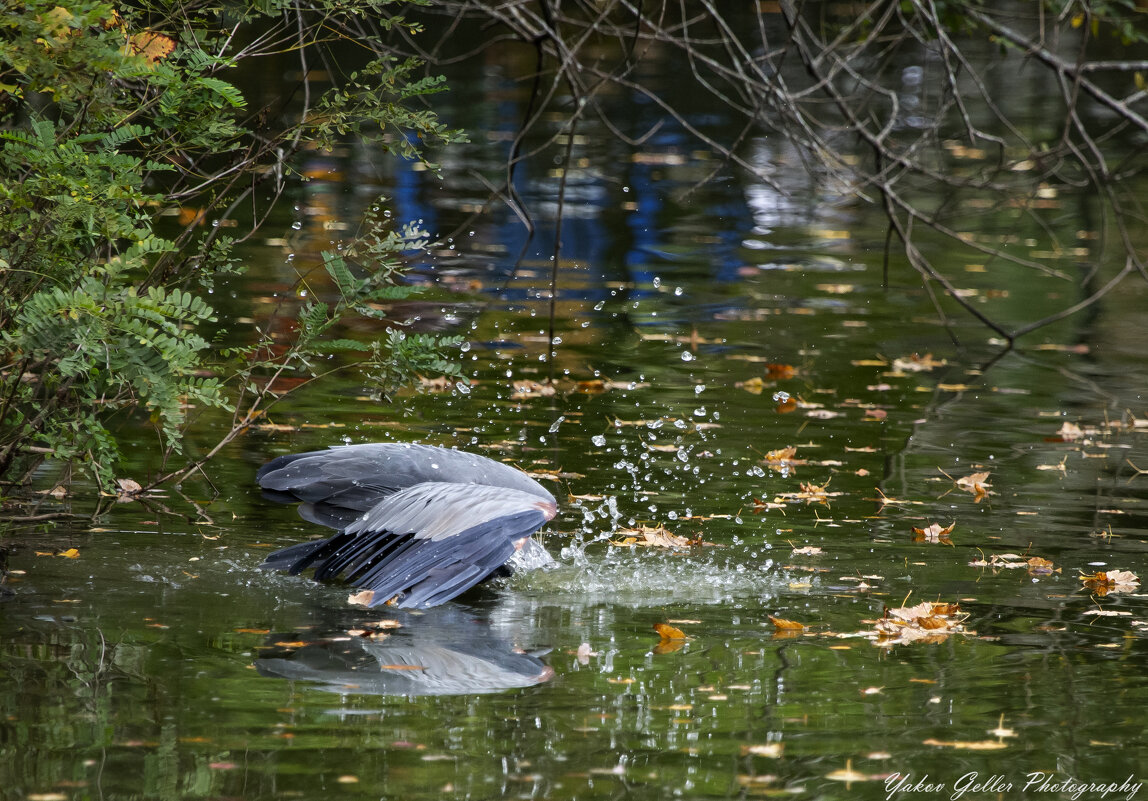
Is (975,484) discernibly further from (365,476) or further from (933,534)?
(365,476)

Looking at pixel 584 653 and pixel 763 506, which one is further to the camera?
pixel 763 506

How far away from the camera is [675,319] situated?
12.6 meters

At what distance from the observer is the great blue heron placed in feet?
21.2

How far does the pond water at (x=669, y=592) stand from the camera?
484 centimetres

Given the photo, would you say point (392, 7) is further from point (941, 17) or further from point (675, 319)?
point (941, 17)

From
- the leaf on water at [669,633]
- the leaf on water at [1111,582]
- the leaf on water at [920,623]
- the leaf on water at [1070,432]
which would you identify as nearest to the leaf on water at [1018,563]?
the leaf on water at [1111,582]

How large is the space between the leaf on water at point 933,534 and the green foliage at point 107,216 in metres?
2.68

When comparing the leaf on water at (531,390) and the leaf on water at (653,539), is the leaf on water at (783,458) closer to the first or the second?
the leaf on water at (653,539)

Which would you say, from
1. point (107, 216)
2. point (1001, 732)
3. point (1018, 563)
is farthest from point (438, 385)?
point (1001, 732)

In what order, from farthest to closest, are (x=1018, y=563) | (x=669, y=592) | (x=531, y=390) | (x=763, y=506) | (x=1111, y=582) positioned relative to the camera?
(x=531, y=390) → (x=763, y=506) → (x=1018, y=563) → (x=1111, y=582) → (x=669, y=592)

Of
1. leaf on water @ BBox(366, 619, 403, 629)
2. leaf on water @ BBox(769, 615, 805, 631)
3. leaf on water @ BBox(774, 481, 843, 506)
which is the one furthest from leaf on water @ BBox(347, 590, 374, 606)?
leaf on water @ BBox(774, 481, 843, 506)

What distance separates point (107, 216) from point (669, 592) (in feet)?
9.24

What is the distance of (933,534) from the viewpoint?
7613 mm

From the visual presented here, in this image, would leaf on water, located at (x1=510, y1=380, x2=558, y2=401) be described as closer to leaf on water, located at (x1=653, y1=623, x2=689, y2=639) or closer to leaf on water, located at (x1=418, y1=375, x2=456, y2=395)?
leaf on water, located at (x1=418, y1=375, x2=456, y2=395)
